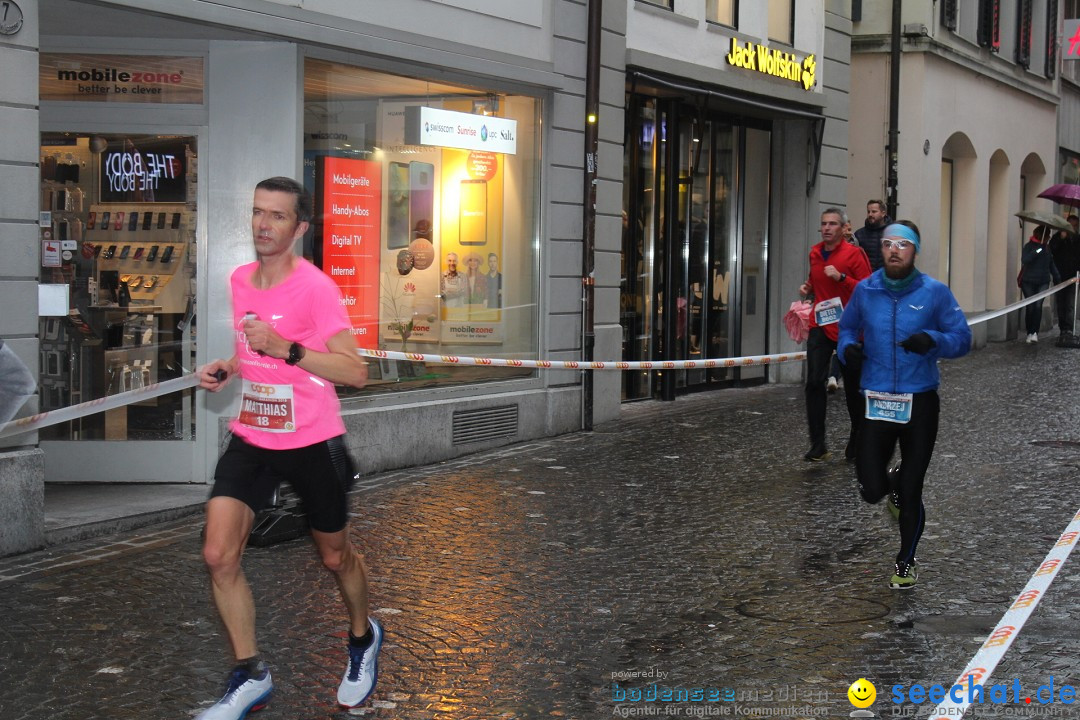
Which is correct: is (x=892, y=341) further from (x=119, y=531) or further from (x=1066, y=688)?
(x=119, y=531)

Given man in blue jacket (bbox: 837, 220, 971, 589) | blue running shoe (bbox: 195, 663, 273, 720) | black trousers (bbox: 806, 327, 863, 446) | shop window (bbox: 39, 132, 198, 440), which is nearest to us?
blue running shoe (bbox: 195, 663, 273, 720)

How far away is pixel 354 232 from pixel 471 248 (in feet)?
5.34

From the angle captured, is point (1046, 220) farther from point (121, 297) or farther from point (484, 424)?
point (121, 297)

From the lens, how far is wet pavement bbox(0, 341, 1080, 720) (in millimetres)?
5465

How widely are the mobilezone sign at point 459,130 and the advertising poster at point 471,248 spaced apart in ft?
0.29

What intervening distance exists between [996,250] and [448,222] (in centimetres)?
1803

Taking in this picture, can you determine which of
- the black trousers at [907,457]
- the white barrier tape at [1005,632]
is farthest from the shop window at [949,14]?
the black trousers at [907,457]

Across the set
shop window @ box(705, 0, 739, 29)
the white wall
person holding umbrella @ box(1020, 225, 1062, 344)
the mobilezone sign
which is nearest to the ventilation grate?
the mobilezone sign

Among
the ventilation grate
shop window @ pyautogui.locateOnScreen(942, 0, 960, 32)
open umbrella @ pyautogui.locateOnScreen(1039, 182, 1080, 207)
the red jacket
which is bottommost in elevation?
the ventilation grate

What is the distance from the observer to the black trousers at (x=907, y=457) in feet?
23.4

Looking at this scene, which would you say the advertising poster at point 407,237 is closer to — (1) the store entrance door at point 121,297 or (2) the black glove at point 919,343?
(1) the store entrance door at point 121,297

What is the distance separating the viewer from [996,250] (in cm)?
2741

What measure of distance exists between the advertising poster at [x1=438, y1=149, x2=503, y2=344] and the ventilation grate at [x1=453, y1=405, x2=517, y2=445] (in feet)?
2.23

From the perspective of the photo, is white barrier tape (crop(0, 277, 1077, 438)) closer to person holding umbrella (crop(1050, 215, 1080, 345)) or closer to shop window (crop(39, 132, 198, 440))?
shop window (crop(39, 132, 198, 440))
